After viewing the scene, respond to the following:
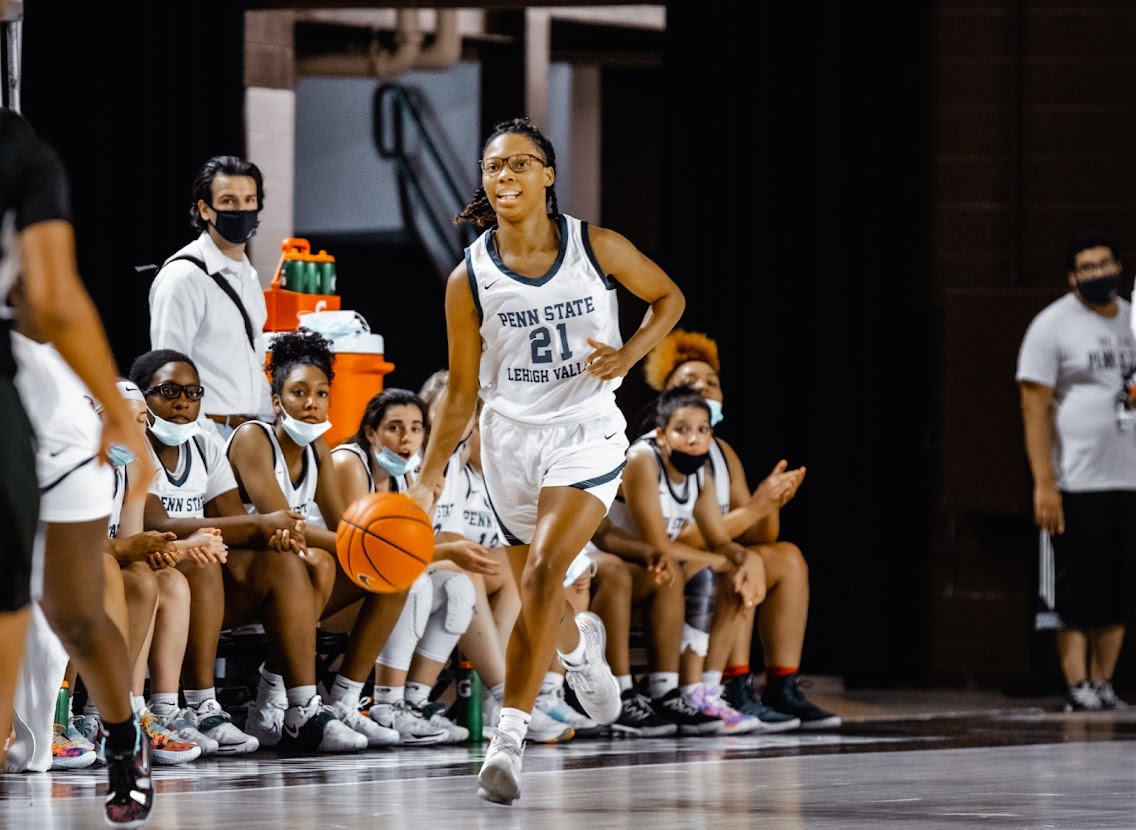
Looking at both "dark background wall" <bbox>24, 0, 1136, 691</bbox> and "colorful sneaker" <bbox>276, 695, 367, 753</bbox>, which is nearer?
"colorful sneaker" <bbox>276, 695, 367, 753</bbox>

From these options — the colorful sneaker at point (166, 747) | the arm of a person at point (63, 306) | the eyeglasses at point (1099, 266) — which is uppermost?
the eyeglasses at point (1099, 266)

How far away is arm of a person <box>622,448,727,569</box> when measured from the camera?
5.52 metres

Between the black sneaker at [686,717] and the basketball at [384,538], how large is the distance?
4.80ft

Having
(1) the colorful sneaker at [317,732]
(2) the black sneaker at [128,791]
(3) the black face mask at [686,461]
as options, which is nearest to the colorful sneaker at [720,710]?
(3) the black face mask at [686,461]

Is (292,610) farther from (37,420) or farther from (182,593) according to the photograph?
(37,420)

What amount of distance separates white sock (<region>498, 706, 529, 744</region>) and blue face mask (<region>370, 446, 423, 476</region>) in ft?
5.29

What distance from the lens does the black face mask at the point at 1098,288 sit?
650 centimetres

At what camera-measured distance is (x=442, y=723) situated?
5277 mm

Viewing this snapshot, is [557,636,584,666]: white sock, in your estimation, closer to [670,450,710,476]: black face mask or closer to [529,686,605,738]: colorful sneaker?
[529,686,605,738]: colorful sneaker

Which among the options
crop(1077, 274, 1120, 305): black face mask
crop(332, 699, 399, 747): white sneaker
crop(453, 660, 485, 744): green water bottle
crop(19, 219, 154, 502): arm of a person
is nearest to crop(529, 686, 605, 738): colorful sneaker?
crop(453, 660, 485, 744): green water bottle

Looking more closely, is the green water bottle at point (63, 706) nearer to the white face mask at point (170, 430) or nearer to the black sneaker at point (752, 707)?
the white face mask at point (170, 430)

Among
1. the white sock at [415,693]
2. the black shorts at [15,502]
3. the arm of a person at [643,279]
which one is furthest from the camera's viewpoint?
the white sock at [415,693]

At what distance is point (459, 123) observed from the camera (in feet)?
36.5

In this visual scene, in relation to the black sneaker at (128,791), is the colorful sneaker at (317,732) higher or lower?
lower
